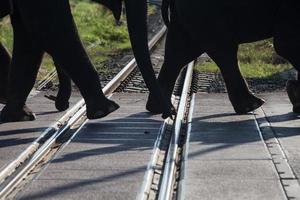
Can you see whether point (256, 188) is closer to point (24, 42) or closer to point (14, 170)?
point (14, 170)

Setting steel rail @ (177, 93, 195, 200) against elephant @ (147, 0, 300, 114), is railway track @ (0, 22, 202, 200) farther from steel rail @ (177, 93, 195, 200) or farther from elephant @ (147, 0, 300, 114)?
elephant @ (147, 0, 300, 114)

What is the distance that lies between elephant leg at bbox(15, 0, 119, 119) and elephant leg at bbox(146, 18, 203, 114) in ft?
5.15

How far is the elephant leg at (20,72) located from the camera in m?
7.47

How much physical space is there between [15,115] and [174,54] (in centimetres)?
202

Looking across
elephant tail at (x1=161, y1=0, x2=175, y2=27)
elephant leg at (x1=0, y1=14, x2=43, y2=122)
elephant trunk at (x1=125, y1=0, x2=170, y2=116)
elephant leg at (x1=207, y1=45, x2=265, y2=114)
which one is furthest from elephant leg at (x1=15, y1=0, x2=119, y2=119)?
elephant tail at (x1=161, y1=0, x2=175, y2=27)

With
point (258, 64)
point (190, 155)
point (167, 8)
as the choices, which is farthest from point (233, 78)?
point (258, 64)

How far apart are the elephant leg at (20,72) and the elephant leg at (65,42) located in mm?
546

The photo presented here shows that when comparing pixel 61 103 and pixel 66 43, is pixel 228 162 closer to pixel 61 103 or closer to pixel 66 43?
pixel 66 43

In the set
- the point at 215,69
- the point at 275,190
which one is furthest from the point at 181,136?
the point at 215,69

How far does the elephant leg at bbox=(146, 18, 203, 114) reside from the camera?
27.3ft

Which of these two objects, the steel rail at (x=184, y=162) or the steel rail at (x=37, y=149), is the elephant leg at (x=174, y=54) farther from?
the steel rail at (x=37, y=149)

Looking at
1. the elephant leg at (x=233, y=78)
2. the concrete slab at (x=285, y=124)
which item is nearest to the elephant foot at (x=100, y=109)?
the elephant leg at (x=233, y=78)

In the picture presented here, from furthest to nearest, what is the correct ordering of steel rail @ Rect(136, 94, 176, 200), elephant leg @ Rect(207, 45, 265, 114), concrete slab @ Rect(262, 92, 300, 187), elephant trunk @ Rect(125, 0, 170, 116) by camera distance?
elephant leg @ Rect(207, 45, 265, 114) < elephant trunk @ Rect(125, 0, 170, 116) < concrete slab @ Rect(262, 92, 300, 187) < steel rail @ Rect(136, 94, 176, 200)

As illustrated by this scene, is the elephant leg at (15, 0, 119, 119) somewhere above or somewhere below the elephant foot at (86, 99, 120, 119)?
above
